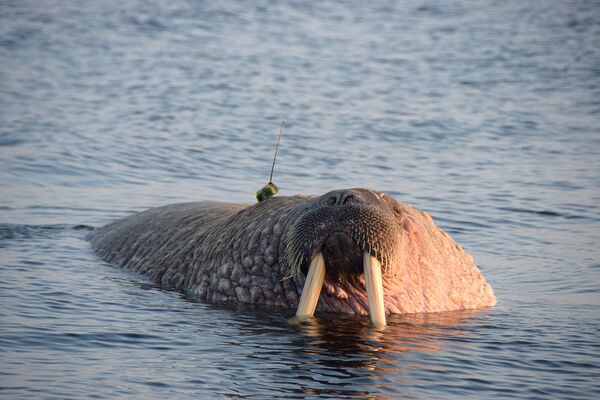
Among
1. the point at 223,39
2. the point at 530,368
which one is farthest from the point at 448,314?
the point at 223,39

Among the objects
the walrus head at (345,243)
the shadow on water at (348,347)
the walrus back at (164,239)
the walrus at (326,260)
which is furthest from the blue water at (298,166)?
the walrus head at (345,243)

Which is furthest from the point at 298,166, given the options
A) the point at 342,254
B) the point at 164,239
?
the point at 342,254

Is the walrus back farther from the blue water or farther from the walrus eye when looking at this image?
the walrus eye

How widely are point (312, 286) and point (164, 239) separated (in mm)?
3128

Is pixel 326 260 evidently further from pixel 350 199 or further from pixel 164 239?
pixel 164 239

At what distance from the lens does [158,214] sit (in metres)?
12.5

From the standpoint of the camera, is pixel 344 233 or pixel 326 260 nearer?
pixel 344 233

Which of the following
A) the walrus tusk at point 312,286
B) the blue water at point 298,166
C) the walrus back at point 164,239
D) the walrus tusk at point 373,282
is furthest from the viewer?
the walrus back at point 164,239

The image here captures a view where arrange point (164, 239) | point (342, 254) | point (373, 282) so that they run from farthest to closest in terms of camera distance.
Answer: point (164, 239) → point (342, 254) → point (373, 282)

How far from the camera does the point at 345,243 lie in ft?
28.7

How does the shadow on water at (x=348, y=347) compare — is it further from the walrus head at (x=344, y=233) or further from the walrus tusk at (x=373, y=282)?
the walrus head at (x=344, y=233)

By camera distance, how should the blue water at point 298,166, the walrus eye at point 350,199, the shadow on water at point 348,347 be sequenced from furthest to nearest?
the walrus eye at point 350,199 < the blue water at point 298,166 < the shadow on water at point 348,347

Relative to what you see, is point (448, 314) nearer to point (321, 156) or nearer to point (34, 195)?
point (34, 195)

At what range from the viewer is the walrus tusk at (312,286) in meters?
8.79
